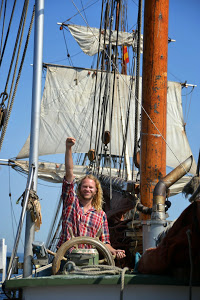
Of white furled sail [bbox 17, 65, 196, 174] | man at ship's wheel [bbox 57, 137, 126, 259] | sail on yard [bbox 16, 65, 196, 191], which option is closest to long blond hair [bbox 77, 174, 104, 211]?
man at ship's wheel [bbox 57, 137, 126, 259]

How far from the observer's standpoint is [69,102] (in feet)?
122

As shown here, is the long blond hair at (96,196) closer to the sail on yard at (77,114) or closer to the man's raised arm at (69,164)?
the man's raised arm at (69,164)

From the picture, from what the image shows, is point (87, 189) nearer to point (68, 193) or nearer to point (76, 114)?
point (68, 193)

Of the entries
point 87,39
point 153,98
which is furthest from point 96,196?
point 87,39

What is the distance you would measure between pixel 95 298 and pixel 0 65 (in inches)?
207

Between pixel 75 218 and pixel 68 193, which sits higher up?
pixel 68 193

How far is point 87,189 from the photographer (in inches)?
181

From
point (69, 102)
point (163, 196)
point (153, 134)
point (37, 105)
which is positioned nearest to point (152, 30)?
point (153, 134)

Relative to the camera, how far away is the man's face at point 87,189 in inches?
181

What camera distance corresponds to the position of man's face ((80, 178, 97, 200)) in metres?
4.59

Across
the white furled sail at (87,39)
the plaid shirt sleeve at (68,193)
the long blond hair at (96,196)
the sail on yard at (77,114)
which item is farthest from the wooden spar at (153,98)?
the sail on yard at (77,114)

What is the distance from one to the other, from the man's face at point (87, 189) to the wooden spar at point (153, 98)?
1.18 metres

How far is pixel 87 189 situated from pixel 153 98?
1.67m

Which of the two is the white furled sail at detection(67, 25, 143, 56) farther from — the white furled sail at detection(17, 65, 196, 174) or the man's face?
the man's face
